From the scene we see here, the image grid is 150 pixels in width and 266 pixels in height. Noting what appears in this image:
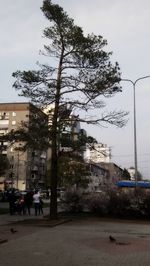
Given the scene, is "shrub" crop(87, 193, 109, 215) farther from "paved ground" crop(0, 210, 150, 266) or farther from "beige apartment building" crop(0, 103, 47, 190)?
"beige apartment building" crop(0, 103, 47, 190)

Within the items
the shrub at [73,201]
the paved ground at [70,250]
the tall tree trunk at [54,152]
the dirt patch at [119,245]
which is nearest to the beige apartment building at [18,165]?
the shrub at [73,201]

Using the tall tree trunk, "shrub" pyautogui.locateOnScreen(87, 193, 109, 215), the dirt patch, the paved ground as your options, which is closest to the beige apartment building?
"shrub" pyautogui.locateOnScreen(87, 193, 109, 215)

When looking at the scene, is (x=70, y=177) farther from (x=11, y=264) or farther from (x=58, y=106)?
(x=11, y=264)

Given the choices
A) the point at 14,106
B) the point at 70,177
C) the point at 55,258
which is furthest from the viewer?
the point at 14,106

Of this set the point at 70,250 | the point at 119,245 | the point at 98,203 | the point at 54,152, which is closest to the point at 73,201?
the point at 98,203

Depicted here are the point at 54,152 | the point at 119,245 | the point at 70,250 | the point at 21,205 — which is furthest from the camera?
the point at 21,205

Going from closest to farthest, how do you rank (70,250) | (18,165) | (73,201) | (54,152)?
1. (70,250)
2. (54,152)
3. (73,201)
4. (18,165)

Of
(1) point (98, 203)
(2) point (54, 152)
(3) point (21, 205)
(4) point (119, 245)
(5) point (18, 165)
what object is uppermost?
(5) point (18, 165)

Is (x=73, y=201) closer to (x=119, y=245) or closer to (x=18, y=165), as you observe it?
(x=119, y=245)

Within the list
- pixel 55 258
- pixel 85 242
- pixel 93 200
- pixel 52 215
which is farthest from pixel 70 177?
pixel 55 258

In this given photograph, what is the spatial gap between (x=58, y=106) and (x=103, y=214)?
8575 millimetres

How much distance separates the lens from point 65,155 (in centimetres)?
2900

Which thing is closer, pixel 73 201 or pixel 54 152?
pixel 54 152

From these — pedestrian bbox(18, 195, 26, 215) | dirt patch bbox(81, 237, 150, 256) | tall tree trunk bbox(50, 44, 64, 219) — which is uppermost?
tall tree trunk bbox(50, 44, 64, 219)
